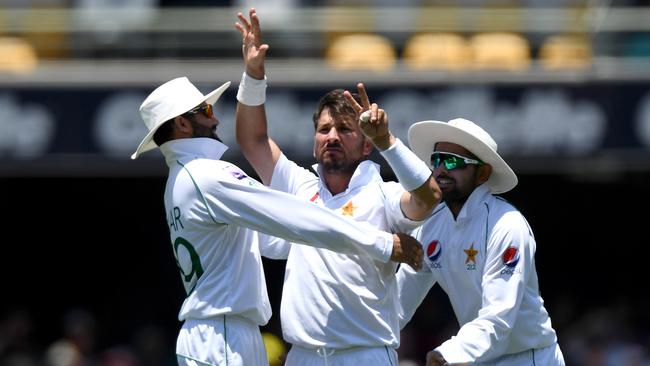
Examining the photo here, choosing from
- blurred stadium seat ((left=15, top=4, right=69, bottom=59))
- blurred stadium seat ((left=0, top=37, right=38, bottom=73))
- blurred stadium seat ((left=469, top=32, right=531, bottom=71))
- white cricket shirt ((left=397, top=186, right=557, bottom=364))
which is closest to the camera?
white cricket shirt ((left=397, top=186, right=557, bottom=364))

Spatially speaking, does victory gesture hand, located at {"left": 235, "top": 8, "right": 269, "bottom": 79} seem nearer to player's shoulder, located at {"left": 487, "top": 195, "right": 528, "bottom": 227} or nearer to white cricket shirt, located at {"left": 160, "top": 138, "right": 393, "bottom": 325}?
white cricket shirt, located at {"left": 160, "top": 138, "right": 393, "bottom": 325}

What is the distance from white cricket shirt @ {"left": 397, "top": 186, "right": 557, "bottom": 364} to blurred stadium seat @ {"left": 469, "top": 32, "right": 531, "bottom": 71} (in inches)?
213

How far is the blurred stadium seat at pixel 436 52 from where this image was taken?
36.1ft

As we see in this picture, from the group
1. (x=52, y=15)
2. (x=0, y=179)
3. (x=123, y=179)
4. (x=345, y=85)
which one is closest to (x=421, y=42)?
(x=345, y=85)

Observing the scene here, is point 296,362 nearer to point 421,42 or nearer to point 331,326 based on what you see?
point 331,326

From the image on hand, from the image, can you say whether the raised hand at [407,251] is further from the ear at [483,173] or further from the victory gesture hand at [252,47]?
the victory gesture hand at [252,47]

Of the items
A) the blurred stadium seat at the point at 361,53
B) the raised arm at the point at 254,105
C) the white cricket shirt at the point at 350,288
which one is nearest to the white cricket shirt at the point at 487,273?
the white cricket shirt at the point at 350,288

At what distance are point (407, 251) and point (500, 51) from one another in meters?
6.12

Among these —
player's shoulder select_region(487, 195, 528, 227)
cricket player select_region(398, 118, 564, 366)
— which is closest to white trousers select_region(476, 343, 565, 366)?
cricket player select_region(398, 118, 564, 366)

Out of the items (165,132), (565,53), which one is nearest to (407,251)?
(165,132)

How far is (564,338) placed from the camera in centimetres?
1280

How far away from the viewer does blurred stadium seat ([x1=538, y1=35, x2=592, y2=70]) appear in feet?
36.1

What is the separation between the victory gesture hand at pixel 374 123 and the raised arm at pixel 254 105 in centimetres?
69

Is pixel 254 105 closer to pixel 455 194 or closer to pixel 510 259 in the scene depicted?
pixel 455 194
